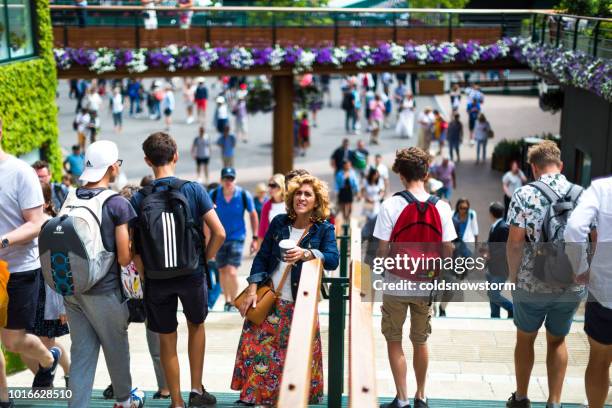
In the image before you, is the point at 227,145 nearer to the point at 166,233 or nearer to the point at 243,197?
the point at 243,197

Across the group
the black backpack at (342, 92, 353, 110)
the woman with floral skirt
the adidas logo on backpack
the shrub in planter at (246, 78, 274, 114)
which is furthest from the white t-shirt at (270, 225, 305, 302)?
the black backpack at (342, 92, 353, 110)

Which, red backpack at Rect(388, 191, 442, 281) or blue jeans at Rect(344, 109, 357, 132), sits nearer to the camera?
red backpack at Rect(388, 191, 442, 281)

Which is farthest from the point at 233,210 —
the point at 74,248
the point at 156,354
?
the point at 74,248

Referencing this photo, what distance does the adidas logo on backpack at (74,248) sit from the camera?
4.99 metres

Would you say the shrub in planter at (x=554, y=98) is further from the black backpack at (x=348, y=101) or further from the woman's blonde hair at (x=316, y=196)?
the woman's blonde hair at (x=316, y=196)

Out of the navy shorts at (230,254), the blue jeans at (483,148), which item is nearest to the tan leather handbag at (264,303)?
the navy shorts at (230,254)

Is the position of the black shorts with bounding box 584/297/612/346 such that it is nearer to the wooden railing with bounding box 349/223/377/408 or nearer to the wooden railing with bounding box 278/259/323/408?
the wooden railing with bounding box 349/223/377/408

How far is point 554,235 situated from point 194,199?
211 cm

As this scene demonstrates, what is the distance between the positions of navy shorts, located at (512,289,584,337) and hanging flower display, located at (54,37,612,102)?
11.9m

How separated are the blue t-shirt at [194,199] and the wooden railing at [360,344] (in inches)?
36.2

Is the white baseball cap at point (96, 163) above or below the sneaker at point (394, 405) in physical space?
above

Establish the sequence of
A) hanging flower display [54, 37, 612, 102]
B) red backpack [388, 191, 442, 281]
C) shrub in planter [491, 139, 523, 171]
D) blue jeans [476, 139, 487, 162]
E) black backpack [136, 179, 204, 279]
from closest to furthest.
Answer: black backpack [136, 179, 204, 279]
red backpack [388, 191, 442, 281]
hanging flower display [54, 37, 612, 102]
shrub in planter [491, 139, 523, 171]
blue jeans [476, 139, 487, 162]

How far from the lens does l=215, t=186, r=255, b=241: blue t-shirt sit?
10867mm

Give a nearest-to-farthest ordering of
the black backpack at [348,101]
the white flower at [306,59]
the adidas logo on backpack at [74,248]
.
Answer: the adidas logo on backpack at [74,248] < the white flower at [306,59] < the black backpack at [348,101]
